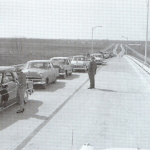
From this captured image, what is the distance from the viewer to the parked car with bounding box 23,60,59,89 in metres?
14.7

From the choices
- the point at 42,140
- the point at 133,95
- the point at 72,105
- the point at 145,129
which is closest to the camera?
the point at 42,140

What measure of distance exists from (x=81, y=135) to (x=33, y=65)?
9.55 metres

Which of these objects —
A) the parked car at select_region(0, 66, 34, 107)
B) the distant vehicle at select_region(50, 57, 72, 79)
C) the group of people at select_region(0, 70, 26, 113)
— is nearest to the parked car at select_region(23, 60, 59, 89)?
the distant vehicle at select_region(50, 57, 72, 79)

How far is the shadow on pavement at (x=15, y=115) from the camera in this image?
27.0 feet

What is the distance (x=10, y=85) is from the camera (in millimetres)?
9609

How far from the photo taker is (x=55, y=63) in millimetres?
21656

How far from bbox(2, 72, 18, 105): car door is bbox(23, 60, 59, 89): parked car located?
4612 mm

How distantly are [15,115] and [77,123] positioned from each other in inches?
84.2

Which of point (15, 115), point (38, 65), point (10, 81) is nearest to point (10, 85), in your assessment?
point (10, 81)

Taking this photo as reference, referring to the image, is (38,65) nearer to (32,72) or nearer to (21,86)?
(32,72)

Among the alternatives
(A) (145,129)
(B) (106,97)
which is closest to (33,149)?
(A) (145,129)

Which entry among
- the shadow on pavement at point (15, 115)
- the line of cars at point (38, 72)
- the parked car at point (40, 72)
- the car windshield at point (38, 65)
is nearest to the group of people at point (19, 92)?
the line of cars at point (38, 72)

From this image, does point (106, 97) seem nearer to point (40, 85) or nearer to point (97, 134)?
point (40, 85)

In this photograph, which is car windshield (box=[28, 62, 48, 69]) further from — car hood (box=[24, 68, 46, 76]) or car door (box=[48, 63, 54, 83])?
car hood (box=[24, 68, 46, 76])
